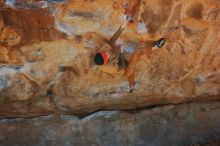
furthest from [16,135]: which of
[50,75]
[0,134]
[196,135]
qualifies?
[196,135]

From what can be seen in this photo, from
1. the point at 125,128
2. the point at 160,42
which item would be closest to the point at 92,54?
the point at 160,42

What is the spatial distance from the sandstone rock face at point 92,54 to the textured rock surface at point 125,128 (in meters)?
0.10

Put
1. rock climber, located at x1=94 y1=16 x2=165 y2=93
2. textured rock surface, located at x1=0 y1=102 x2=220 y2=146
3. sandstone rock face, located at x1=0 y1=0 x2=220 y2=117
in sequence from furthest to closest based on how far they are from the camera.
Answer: textured rock surface, located at x1=0 y1=102 x2=220 y2=146
rock climber, located at x1=94 y1=16 x2=165 y2=93
sandstone rock face, located at x1=0 y1=0 x2=220 y2=117

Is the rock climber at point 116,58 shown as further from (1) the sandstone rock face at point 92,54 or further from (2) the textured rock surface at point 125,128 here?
(2) the textured rock surface at point 125,128

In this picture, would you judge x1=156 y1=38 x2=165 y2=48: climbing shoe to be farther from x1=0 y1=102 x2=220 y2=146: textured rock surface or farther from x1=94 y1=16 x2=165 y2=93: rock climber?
x1=0 y1=102 x2=220 y2=146: textured rock surface

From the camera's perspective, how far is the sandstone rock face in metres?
3.09

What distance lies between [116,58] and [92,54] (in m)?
0.22

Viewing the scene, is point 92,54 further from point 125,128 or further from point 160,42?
point 125,128

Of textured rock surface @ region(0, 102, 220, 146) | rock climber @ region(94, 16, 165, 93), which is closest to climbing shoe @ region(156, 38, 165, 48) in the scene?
rock climber @ region(94, 16, 165, 93)

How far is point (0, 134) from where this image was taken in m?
3.51

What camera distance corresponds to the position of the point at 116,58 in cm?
322

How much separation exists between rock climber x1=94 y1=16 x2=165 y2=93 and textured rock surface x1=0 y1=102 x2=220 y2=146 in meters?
0.52

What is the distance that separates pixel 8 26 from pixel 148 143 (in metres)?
1.74

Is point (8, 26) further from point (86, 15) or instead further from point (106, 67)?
point (106, 67)
